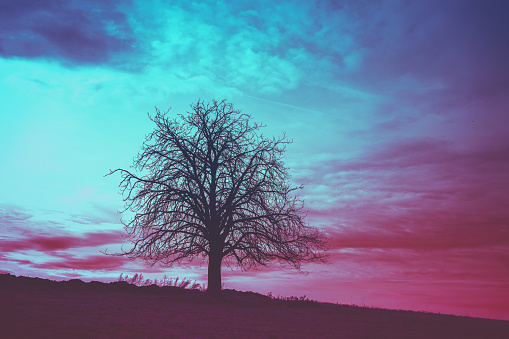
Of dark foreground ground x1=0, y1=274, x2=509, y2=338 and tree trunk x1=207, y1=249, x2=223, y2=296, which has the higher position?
tree trunk x1=207, y1=249, x2=223, y2=296

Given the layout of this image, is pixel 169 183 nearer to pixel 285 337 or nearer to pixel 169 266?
pixel 169 266

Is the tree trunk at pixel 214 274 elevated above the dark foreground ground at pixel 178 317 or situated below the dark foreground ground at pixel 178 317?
above

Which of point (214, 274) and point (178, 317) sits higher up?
point (214, 274)

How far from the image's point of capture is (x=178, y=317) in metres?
14.4

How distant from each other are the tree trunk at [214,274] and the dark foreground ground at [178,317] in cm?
49

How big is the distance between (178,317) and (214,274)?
5572 millimetres

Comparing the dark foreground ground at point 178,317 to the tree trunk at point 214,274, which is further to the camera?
the tree trunk at point 214,274

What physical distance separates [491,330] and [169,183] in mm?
15863

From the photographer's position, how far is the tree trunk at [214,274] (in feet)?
65.4

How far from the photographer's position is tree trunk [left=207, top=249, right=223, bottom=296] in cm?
1992

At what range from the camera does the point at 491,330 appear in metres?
17.1

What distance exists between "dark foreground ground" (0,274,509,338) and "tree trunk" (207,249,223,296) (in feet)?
1.60

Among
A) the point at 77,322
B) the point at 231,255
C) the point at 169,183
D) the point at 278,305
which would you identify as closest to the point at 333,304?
the point at 278,305

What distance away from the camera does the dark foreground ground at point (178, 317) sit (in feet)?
39.1
